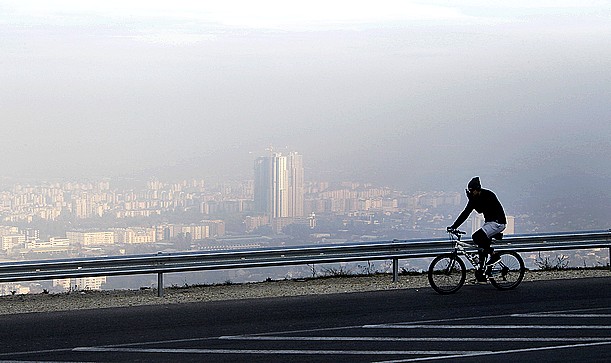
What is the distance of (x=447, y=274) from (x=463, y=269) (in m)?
0.26

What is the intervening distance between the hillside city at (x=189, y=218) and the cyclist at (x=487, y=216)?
327 centimetres

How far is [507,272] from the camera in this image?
A: 15.5m

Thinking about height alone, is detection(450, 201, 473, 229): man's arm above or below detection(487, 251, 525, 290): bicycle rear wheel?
above

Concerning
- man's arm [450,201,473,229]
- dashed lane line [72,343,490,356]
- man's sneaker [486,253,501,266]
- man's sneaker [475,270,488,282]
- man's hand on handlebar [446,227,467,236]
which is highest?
man's arm [450,201,473,229]

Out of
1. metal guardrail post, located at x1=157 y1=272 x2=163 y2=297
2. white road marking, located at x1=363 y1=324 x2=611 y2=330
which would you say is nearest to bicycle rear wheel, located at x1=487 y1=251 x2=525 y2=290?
white road marking, located at x1=363 y1=324 x2=611 y2=330

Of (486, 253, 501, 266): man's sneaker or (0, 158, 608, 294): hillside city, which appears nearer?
(486, 253, 501, 266): man's sneaker

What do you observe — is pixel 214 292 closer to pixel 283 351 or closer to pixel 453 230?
pixel 453 230

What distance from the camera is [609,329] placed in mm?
11547

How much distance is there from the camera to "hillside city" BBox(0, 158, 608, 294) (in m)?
25.1

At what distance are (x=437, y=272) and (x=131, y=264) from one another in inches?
186

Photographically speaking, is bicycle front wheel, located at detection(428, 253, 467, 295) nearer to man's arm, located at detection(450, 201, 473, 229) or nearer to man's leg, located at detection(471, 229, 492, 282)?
man's arm, located at detection(450, 201, 473, 229)

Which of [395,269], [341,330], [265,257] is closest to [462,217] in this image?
[395,269]

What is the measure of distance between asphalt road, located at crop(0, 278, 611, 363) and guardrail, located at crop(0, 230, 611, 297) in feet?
3.41

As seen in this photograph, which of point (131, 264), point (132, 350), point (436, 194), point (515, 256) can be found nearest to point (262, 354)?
point (132, 350)
